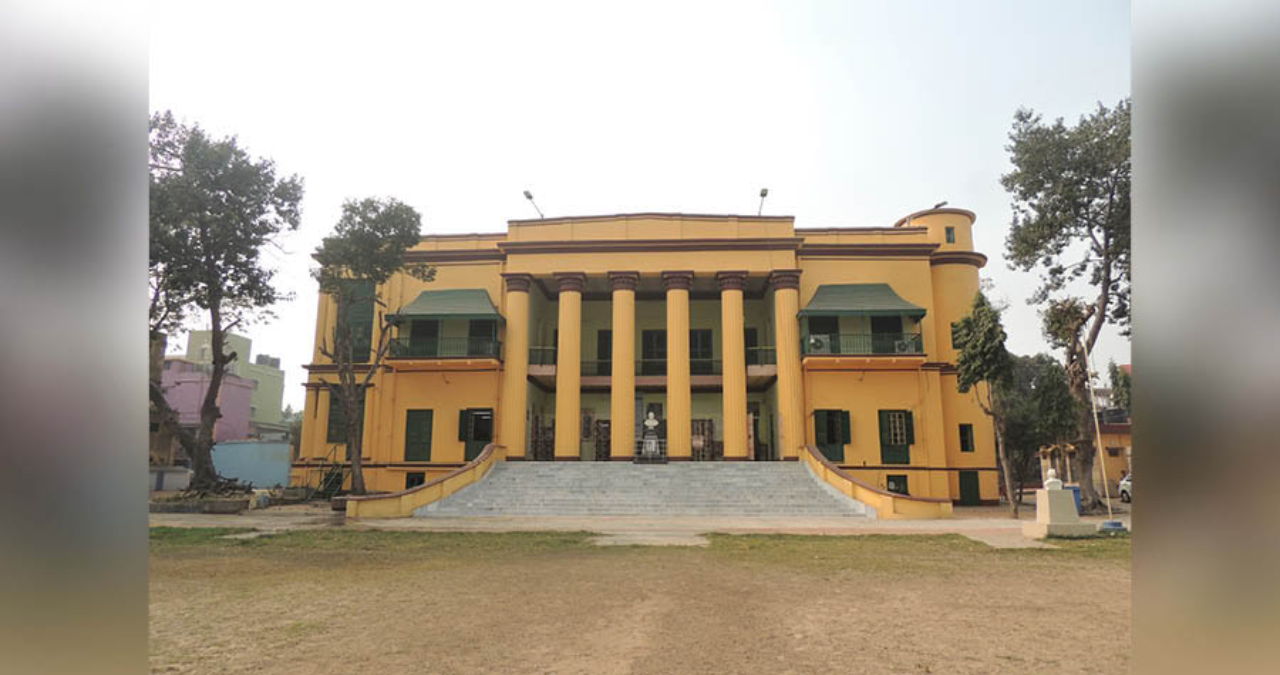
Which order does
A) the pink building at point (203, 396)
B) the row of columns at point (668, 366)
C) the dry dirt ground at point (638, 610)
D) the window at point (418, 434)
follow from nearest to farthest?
1. the dry dirt ground at point (638, 610)
2. the row of columns at point (668, 366)
3. the window at point (418, 434)
4. the pink building at point (203, 396)

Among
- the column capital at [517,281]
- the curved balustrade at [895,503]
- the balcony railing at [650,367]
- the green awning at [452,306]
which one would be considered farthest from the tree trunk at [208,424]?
the curved balustrade at [895,503]

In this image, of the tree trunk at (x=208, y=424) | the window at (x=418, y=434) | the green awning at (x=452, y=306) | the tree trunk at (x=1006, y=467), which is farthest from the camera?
the window at (x=418, y=434)

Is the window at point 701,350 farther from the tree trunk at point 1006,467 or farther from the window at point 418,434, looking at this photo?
the tree trunk at point 1006,467

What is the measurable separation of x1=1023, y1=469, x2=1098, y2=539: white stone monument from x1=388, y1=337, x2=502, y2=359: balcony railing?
18.0m

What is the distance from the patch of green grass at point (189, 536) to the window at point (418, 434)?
11.0 m

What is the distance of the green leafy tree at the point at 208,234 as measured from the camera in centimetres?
1780

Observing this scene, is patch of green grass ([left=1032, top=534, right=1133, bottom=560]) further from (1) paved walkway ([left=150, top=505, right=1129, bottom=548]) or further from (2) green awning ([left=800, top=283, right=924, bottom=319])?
(2) green awning ([left=800, top=283, right=924, bottom=319])

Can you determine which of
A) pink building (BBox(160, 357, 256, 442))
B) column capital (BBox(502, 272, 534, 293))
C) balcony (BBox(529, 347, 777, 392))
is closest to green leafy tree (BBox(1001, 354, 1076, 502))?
balcony (BBox(529, 347, 777, 392))

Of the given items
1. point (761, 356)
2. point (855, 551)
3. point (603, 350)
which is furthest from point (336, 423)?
point (855, 551)

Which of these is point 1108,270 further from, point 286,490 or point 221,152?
point 286,490

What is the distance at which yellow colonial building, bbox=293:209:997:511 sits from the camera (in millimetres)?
24328
